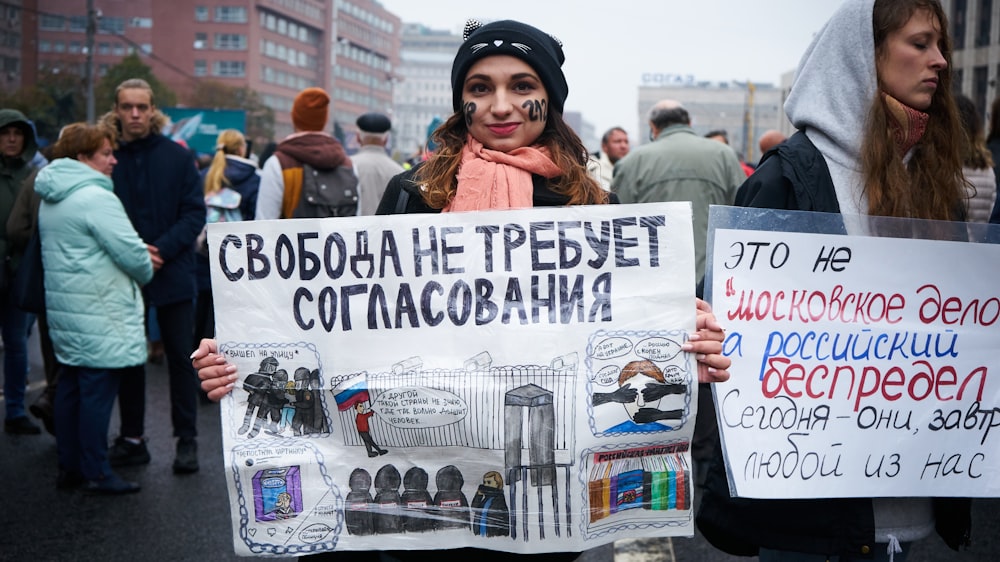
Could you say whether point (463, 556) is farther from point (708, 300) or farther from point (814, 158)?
point (814, 158)

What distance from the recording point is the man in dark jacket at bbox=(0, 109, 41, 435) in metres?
6.57

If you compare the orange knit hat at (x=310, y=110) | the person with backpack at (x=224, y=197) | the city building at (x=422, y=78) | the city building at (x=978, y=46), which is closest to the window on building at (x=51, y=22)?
the person with backpack at (x=224, y=197)

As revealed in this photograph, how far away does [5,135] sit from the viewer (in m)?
6.85

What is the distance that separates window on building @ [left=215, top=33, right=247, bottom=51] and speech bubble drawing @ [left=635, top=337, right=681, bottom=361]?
99.9 m

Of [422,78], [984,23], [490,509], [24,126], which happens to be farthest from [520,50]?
[422,78]

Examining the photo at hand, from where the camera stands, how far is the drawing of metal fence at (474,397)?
218cm

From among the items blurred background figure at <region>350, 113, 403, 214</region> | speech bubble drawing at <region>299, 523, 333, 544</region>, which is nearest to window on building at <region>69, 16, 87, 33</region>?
blurred background figure at <region>350, 113, 403, 214</region>

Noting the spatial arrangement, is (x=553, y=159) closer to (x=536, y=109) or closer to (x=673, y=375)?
(x=536, y=109)

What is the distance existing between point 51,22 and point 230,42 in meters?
79.8

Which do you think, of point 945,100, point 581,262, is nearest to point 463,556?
point 581,262

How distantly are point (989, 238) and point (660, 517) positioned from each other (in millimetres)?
1078

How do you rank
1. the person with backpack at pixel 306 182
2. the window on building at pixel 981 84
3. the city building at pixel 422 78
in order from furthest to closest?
the city building at pixel 422 78 → the window on building at pixel 981 84 → the person with backpack at pixel 306 182

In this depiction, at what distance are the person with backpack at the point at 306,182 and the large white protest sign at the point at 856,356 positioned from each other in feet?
12.6

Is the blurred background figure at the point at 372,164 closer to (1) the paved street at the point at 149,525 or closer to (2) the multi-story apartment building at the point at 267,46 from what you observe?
(1) the paved street at the point at 149,525
